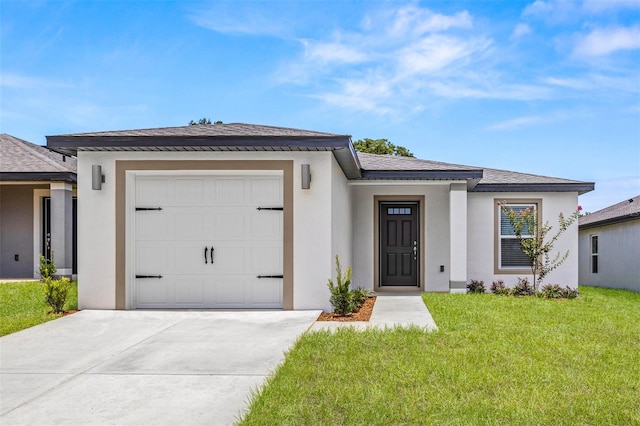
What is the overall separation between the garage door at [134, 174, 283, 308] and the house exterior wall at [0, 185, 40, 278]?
25.4 ft

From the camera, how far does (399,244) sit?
45.0 feet

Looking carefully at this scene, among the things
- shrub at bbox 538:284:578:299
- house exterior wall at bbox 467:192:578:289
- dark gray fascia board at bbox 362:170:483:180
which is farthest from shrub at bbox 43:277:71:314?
shrub at bbox 538:284:578:299

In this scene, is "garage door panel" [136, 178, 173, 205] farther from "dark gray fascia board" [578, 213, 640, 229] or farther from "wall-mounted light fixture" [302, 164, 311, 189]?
"dark gray fascia board" [578, 213, 640, 229]

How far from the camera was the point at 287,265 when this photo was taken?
9.22 metres

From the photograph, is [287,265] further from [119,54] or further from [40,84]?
[40,84]

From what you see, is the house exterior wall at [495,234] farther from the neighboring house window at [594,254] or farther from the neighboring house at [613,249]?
the neighboring house window at [594,254]

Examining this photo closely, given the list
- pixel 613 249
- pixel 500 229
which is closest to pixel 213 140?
pixel 500 229

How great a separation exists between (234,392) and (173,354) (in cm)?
170

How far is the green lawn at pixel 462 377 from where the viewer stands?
4.16 meters

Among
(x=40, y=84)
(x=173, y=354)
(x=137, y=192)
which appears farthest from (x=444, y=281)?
(x=40, y=84)

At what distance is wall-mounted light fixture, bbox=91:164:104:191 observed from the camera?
9242 mm

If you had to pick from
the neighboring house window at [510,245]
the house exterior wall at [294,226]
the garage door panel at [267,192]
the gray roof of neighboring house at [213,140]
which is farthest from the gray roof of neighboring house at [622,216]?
the garage door panel at [267,192]

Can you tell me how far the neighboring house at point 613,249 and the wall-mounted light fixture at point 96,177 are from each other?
46.8 ft

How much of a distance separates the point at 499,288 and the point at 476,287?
1.76ft
